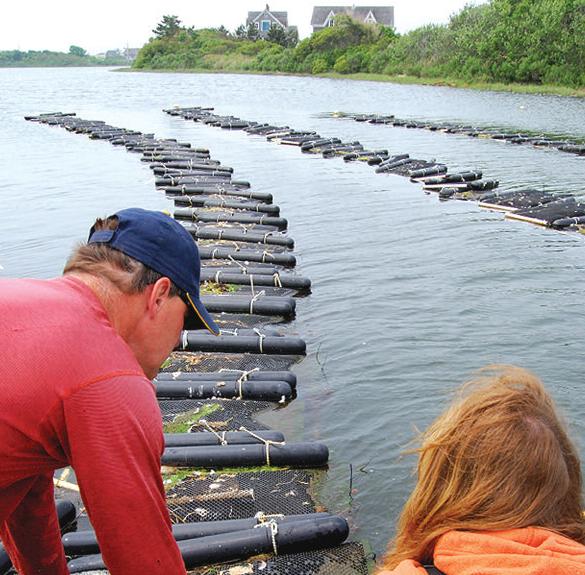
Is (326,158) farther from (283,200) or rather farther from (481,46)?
(481,46)

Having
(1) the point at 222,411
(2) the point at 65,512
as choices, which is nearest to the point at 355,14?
(1) the point at 222,411

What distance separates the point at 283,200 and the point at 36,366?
2264cm

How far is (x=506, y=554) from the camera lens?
236cm

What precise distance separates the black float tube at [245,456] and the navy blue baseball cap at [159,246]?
210 inches

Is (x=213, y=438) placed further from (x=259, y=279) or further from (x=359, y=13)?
(x=359, y=13)

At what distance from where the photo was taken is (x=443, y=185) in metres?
25.8

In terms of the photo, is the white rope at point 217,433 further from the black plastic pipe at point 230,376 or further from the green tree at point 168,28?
the green tree at point 168,28

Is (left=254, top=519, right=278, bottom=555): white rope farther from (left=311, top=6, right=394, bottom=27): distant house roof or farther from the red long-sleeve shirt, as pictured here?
(left=311, top=6, right=394, bottom=27): distant house roof

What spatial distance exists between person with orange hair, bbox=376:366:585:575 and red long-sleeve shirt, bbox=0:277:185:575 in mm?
972

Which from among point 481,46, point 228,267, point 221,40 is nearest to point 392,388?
point 228,267

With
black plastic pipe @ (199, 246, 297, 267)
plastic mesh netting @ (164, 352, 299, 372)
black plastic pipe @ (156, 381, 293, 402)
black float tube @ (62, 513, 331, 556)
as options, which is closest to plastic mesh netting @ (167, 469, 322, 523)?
black float tube @ (62, 513, 331, 556)

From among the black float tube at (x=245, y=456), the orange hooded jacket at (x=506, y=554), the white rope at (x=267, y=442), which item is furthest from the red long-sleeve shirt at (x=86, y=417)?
the white rope at (x=267, y=442)

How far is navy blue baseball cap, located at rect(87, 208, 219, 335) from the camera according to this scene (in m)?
2.75

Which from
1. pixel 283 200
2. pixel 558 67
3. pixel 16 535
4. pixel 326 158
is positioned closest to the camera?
pixel 16 535
